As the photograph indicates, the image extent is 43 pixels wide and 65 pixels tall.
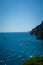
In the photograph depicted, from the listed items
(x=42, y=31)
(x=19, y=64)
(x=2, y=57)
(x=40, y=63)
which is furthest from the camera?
(x=42, y=31)

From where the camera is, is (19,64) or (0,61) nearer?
(19,64)

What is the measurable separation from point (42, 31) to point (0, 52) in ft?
22.3

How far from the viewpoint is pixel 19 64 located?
7.41m

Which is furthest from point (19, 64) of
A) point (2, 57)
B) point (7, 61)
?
point (2, 57)

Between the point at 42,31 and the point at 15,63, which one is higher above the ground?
the point at 42,31

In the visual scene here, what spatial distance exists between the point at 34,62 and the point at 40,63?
0.20 m

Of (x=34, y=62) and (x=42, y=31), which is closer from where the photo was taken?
(x=34, y=62)

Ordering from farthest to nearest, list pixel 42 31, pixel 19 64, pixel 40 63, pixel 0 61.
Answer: pixel 42 31 → pixel 0 61 → pixel 19 64 → pixel 40 63

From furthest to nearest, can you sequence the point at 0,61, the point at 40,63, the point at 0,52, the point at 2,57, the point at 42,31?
1. the point at 42,31
2. the point at 0,52
3. the point at 2,57
4. the point at 0,61
5. the point at 40,63

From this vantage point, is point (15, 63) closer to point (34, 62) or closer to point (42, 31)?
point (34, 62)

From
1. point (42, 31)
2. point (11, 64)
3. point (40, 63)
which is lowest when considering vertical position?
point (11, 64)

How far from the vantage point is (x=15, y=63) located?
25.5 feet

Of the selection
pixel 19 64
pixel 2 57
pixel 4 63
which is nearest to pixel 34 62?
pixel 19 64

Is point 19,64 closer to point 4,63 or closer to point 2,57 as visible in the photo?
point 4,63
